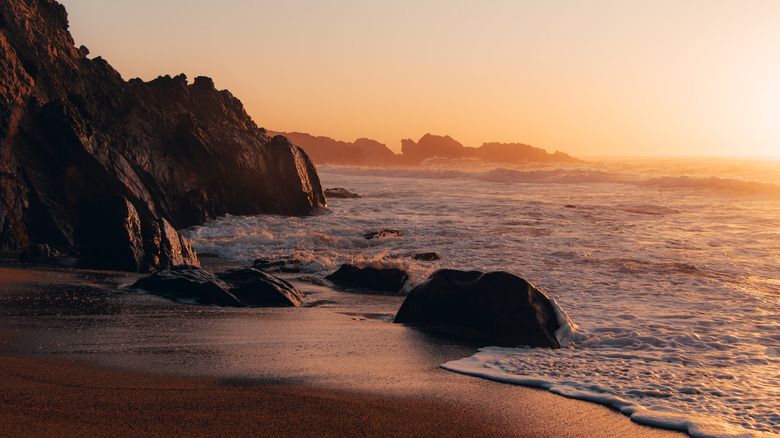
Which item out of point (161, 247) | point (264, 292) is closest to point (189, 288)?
point (264, 292)

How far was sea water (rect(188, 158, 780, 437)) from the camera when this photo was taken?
4.37 meters

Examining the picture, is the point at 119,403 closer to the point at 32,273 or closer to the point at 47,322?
the point at 47,322

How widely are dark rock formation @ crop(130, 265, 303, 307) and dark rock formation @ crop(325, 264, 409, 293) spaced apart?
1652 mm

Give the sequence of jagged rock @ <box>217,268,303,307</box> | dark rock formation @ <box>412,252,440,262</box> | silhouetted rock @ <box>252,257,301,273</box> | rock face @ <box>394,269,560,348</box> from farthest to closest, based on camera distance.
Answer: dark rock formation @ <box>412,252,440,262</box>
silhouetted rock @ <box>252,257,301,273</box>
jagged rock @ <box>217,268,303,307</box>
rock face @ <box>394,269,560,348</box>

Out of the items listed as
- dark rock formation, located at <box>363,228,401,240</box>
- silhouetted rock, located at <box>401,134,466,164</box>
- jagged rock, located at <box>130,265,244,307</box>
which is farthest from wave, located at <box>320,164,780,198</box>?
silhouetted rock, located at <box>401,134,466,164</box>

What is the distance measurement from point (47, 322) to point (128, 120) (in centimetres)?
1312

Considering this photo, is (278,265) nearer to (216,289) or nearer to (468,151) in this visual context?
(216,289)

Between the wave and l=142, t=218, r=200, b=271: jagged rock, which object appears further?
the wave

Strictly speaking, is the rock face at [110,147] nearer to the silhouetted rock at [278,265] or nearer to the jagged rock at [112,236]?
the jagged rock at [112,236]

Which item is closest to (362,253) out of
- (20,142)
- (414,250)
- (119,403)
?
(414,250)

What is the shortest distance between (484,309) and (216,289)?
3280mm

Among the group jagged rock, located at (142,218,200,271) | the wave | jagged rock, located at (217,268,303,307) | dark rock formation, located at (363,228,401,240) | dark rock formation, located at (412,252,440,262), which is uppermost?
the wave

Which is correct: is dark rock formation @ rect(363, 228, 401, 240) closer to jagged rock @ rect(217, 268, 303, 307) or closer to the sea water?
the sea water

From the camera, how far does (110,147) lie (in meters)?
13.4
